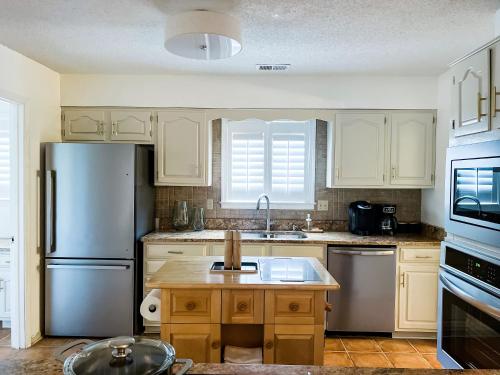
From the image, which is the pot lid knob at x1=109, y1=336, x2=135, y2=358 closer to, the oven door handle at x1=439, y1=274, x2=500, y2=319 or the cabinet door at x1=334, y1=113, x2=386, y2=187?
the oven door handle at x1=439, y1=274, x2=500, y2=319

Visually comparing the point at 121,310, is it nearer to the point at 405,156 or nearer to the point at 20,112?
the point at 20,112

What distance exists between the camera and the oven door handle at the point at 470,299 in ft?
5.45

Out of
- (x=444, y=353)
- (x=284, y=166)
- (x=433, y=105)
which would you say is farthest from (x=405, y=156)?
(x=444, y=353)

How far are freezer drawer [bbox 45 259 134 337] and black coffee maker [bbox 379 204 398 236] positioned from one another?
2.33 meters

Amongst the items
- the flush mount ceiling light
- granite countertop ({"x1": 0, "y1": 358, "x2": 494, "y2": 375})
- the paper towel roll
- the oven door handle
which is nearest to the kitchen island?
the paper towel roll

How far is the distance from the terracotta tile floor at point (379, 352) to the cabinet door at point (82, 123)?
9.52ft

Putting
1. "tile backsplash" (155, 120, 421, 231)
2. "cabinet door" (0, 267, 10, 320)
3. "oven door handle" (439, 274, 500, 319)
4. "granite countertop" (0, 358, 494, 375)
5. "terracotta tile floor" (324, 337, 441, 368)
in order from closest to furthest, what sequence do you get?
1. "granite countertop" (0, 358, 494, 375)
2. "oven door handle" (439, 274, 500, 319)
3. "terracotta tile floor" (324, 337, 441, 368)
4. "cabinet door" (0, 267, 10, 320)
5. "tile backsplash" (155, 120, 421, 231)

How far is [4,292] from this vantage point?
11.5 feet

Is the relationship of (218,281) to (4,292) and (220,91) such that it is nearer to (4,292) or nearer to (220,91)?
(220,91)

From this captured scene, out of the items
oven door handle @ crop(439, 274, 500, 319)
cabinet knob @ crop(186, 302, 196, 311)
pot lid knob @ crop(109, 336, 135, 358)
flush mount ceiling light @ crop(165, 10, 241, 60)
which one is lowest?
cabinet knob @ crop(186, 302, 196, 311)

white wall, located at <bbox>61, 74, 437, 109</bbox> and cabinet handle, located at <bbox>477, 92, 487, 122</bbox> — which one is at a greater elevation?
white wall, located at <bbox>61, 74, 437, 109</bbox>

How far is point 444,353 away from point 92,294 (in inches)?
106

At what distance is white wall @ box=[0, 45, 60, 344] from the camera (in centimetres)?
305

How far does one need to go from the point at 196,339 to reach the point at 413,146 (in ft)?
8.93
